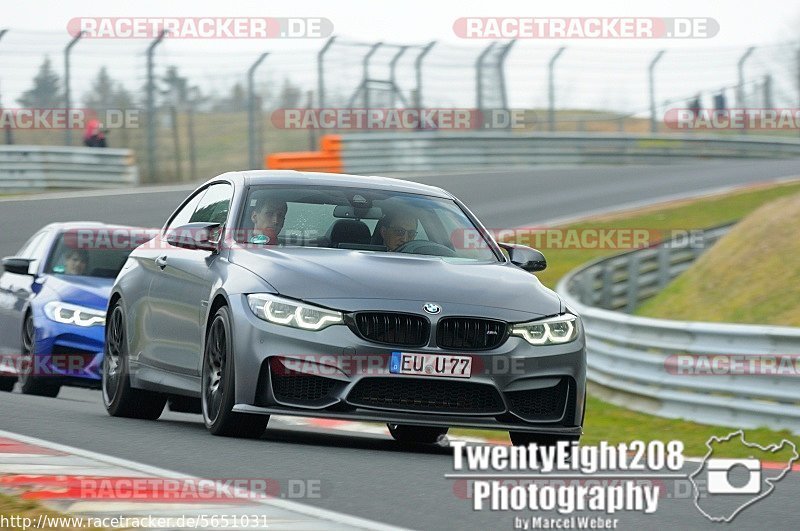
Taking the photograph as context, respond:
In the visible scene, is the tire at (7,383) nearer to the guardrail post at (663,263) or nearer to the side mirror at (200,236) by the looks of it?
the side mirror at (200,236)

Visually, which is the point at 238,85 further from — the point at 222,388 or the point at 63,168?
the point at 222,388

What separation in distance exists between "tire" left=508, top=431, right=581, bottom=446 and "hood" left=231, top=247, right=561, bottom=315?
0.64 metres

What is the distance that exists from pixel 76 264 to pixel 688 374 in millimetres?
4956

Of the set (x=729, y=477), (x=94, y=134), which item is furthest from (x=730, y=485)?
(x=94, y=134)

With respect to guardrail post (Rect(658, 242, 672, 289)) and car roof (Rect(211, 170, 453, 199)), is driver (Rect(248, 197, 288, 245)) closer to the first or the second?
car roof (Rect(211, 170, 453, 199))

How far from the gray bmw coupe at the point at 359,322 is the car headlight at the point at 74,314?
333 centimetres

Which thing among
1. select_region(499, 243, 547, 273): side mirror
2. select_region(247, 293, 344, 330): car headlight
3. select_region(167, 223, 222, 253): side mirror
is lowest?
select_region(247, 293, 344, 330): car headlight

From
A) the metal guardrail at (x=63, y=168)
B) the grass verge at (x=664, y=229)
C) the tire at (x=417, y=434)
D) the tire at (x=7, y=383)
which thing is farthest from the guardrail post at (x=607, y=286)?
the metal guardrail at (x=63, y=168)

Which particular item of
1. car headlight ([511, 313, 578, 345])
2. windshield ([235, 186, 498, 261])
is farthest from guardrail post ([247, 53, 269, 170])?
car headlight ([511, 313, 578, 345])

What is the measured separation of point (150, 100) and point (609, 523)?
78.1 ft

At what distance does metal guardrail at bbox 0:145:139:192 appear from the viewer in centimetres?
2780

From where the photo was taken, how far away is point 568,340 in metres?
8.20

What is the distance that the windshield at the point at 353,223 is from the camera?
8781mm

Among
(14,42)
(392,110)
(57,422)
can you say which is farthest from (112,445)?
(392,110)
